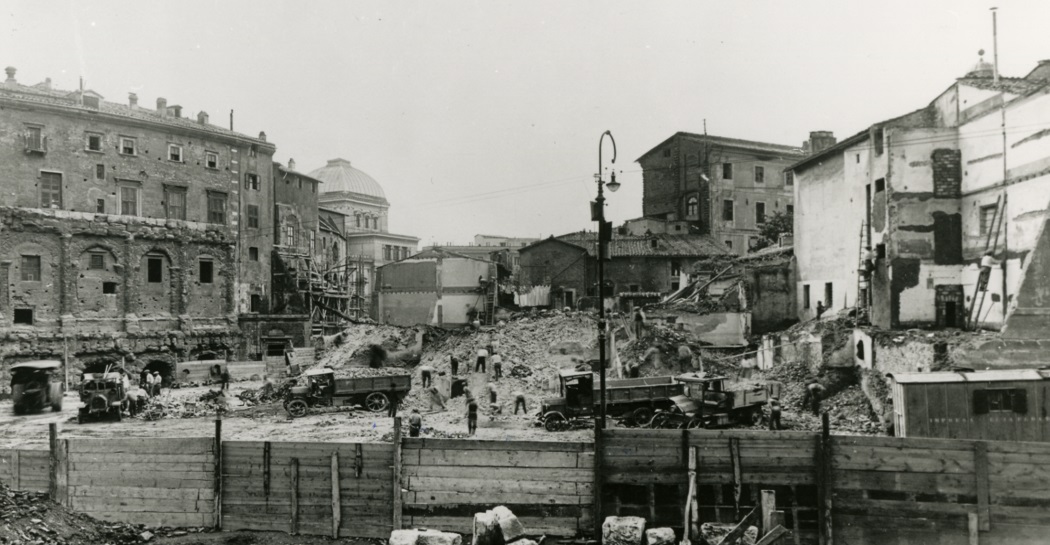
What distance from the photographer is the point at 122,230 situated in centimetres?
3947

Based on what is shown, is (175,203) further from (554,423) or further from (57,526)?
(57,526)

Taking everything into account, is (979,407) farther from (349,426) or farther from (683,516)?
(349,426)

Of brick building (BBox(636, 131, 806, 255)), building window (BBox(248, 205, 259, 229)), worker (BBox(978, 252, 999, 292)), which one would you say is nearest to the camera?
worker (BBox(978, 252, 999, 292))

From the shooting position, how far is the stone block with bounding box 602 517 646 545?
12.1 meters

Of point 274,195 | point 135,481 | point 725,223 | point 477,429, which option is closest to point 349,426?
point 477,429

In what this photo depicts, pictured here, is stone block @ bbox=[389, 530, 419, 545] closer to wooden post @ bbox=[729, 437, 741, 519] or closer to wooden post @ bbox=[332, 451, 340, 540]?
wooden post @ bbox=[332, 451, 340, 540]

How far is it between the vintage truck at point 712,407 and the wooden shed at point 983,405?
4.70 meters

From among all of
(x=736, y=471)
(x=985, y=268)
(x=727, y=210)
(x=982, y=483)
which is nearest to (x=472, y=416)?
(x=736, y=471)

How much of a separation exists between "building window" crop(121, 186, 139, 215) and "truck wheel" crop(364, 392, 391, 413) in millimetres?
22700

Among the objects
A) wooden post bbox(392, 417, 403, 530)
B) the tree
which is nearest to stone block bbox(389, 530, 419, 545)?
wooden post bbox(392, 417, 403, 530)

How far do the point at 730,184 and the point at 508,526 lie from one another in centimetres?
4716

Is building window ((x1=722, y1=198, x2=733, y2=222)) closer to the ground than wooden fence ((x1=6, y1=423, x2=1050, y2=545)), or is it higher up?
higher up

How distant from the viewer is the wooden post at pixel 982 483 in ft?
40.0

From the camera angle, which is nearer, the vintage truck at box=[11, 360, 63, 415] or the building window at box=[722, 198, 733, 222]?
the vintage truck at box=[11, 360, 63, 415]
